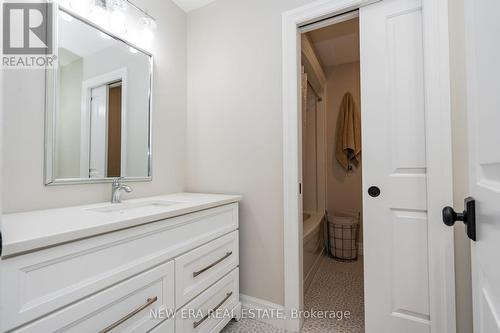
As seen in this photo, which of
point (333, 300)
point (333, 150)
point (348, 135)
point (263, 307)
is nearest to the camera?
point (263, 307)

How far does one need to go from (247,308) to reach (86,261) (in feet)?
3.89

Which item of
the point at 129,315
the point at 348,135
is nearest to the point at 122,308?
the point at 129,315

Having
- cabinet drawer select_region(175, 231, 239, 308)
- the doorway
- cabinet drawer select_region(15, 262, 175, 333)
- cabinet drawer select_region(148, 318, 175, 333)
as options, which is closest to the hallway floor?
the doorway

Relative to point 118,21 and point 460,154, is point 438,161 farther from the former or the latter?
point 118,21

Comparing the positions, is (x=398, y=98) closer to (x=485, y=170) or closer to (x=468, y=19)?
(x=468, y=19)

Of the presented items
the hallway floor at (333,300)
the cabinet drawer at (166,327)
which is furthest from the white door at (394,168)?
the cabinet drawer at (166,327)

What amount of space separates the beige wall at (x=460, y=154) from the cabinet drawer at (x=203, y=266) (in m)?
1.16

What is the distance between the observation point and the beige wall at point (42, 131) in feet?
3.24

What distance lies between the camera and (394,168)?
121 cm

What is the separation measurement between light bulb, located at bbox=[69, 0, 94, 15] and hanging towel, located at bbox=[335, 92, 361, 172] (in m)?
2.67

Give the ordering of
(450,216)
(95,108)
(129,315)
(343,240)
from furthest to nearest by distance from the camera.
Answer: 1. (343,240)
2. (95,108)
3. (129,315)
4. (450,216)

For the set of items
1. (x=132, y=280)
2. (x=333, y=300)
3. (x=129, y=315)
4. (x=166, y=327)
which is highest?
(x=132, y=280)

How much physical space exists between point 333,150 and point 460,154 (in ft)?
6.53

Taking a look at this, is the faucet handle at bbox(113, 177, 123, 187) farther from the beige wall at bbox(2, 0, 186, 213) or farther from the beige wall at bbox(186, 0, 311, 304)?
the beige wall at bbox(186, 0, 311, 304)
